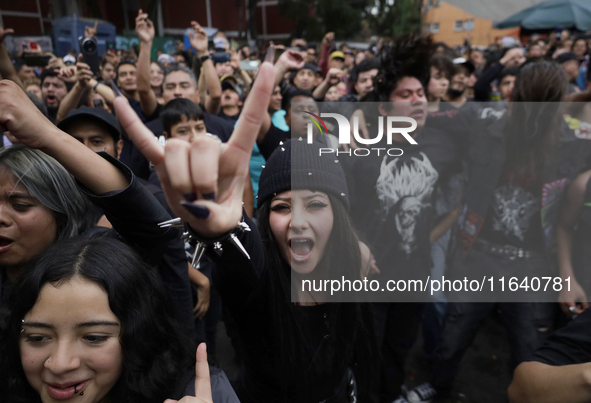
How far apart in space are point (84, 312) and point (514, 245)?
216cm

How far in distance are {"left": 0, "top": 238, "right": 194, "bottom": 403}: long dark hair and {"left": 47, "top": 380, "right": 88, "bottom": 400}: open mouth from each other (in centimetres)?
12

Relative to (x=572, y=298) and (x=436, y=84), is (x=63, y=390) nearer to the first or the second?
(x=572, y=298)

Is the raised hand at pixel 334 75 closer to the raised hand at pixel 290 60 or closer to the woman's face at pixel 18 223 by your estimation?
the raised hand at pixel 290 60

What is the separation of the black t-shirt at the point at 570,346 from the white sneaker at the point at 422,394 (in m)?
1.66

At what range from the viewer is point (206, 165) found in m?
0.74

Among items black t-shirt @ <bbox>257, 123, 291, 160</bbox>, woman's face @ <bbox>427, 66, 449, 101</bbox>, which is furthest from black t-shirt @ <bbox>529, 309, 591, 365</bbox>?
woman's face @ <bbox>427, 66, 449, 101</bbox>

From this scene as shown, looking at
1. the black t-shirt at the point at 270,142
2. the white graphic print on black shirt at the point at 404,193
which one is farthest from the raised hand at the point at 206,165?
the black t-shirt at the point at 270,142

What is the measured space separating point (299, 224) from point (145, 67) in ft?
7.74

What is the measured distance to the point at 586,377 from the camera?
40.8 inches

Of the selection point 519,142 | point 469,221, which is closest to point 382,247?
point 469,221

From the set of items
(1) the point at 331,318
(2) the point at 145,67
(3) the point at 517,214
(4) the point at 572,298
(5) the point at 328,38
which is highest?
(5) the point at 328,38

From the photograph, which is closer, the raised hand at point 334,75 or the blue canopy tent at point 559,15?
the raised hand at point 334,75

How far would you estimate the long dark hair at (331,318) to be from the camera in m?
1.44

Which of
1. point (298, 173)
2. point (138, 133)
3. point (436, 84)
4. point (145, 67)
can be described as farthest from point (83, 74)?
point (436, 84)
